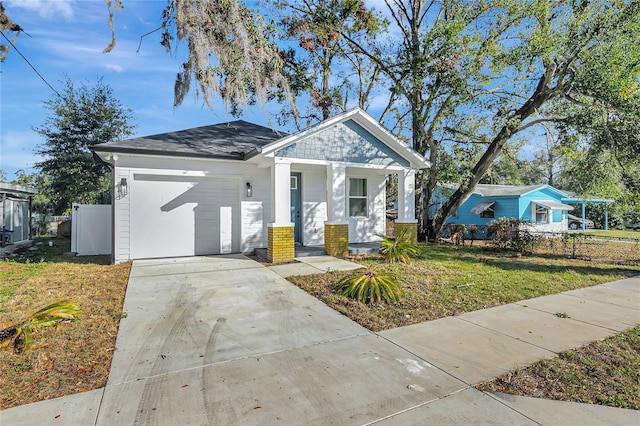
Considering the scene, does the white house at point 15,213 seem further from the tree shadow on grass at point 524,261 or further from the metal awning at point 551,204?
the metal awning at point 551,204

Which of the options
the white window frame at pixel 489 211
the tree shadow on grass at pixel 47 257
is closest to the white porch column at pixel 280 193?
the tree shadow on grass at pixel 47 257

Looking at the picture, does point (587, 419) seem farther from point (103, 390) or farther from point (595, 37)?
point (595, 37)

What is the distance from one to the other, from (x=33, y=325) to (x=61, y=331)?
0.31 metres

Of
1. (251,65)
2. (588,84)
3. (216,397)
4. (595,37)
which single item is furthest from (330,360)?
(595,37)

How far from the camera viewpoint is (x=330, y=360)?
348 cm

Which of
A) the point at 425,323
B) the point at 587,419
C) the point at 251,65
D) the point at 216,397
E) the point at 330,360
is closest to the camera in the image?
the point at 587,419

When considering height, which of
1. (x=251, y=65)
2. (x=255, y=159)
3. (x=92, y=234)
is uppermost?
(x=251, y=65)

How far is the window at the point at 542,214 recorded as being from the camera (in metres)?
20.1

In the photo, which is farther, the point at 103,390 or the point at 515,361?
the point at 515,361

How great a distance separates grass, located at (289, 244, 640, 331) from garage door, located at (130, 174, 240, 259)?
417 centimetres

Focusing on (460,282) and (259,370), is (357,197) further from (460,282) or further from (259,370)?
(259,370)

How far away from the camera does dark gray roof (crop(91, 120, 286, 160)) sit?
877 cm

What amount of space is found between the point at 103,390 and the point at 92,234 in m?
9.41

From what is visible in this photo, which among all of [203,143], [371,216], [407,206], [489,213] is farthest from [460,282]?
[489,213]
